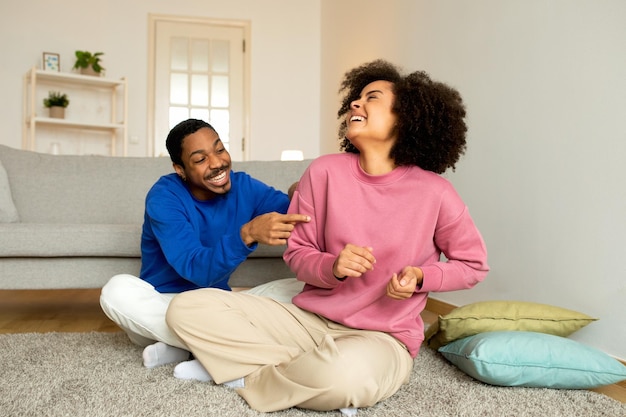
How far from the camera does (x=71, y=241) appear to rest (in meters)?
2.41

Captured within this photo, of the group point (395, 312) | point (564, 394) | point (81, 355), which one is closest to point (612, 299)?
point (564, 394)

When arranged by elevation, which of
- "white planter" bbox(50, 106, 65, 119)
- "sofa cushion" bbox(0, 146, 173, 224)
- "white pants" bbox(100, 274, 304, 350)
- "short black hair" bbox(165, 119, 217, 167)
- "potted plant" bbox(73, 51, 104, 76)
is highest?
"potted plant" bbox(73, 51, 104, 76)

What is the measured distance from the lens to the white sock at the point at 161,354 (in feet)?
5.30

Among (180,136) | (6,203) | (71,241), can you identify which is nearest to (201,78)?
(6,203)

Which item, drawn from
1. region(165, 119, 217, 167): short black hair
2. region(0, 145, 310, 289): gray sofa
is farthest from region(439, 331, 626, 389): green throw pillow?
region(0, 145, 310, 289): gray sofa

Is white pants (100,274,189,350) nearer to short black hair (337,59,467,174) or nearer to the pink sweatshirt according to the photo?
the pink sweatshirt

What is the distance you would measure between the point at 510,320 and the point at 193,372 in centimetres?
100

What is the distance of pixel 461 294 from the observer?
2.83 m

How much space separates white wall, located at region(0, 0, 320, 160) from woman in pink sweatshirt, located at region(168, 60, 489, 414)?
470cm

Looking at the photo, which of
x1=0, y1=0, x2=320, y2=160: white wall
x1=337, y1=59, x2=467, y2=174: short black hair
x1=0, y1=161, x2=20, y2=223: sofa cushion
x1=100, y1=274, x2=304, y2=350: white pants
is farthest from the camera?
x1=0, y1=0, x2=320, y2=160: white wall

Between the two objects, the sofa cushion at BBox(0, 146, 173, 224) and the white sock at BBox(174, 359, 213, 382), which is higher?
the sofa cushion at BBox(0, 146, 173, 224)

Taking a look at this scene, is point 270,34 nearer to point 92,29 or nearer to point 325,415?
point 92,29

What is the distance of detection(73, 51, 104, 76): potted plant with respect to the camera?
5.46 m

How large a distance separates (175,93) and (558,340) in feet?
16.9
